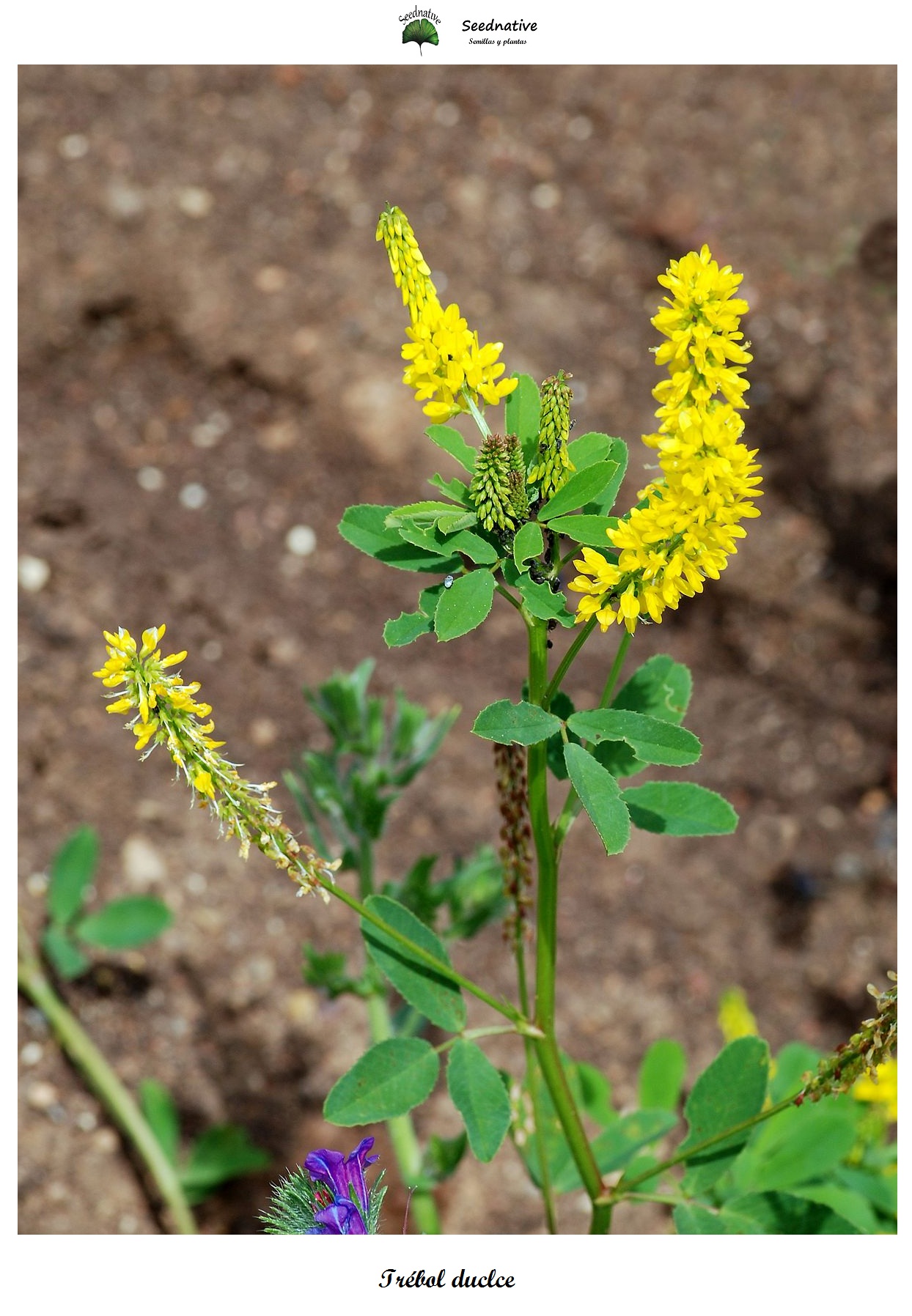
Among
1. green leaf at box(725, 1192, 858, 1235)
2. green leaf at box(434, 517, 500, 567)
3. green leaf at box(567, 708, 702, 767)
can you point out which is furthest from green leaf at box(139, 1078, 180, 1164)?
green leaf at box(434, 517, 500, 567)

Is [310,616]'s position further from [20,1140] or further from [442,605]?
[442,605]

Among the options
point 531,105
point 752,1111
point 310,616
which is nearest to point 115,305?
point 310,616

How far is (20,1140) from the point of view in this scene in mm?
2469

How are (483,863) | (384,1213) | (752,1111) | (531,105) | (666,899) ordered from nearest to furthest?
(752,1111), (483,863), (384,1213), (666,899), (531,105)

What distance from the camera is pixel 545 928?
137 cm

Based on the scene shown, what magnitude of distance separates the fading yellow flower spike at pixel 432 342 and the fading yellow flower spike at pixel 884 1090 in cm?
148

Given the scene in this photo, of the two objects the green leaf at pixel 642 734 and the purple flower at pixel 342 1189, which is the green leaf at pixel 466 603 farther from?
the purple flower at pixel 342 1189

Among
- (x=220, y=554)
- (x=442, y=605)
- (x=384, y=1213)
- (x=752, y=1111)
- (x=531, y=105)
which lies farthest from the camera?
(x=531, y=105)

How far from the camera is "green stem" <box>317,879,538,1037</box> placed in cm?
125

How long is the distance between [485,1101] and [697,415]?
0.89 meters

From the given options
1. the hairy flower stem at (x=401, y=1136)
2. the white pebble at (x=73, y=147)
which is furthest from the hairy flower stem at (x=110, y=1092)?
the white pebble at (x=73, y=147)

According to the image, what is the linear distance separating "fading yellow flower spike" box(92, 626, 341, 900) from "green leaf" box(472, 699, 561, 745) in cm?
23

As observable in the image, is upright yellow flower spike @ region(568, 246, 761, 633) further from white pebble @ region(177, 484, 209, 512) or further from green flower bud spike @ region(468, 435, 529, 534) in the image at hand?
white pebble @ region(177, 484, 209, 512)
